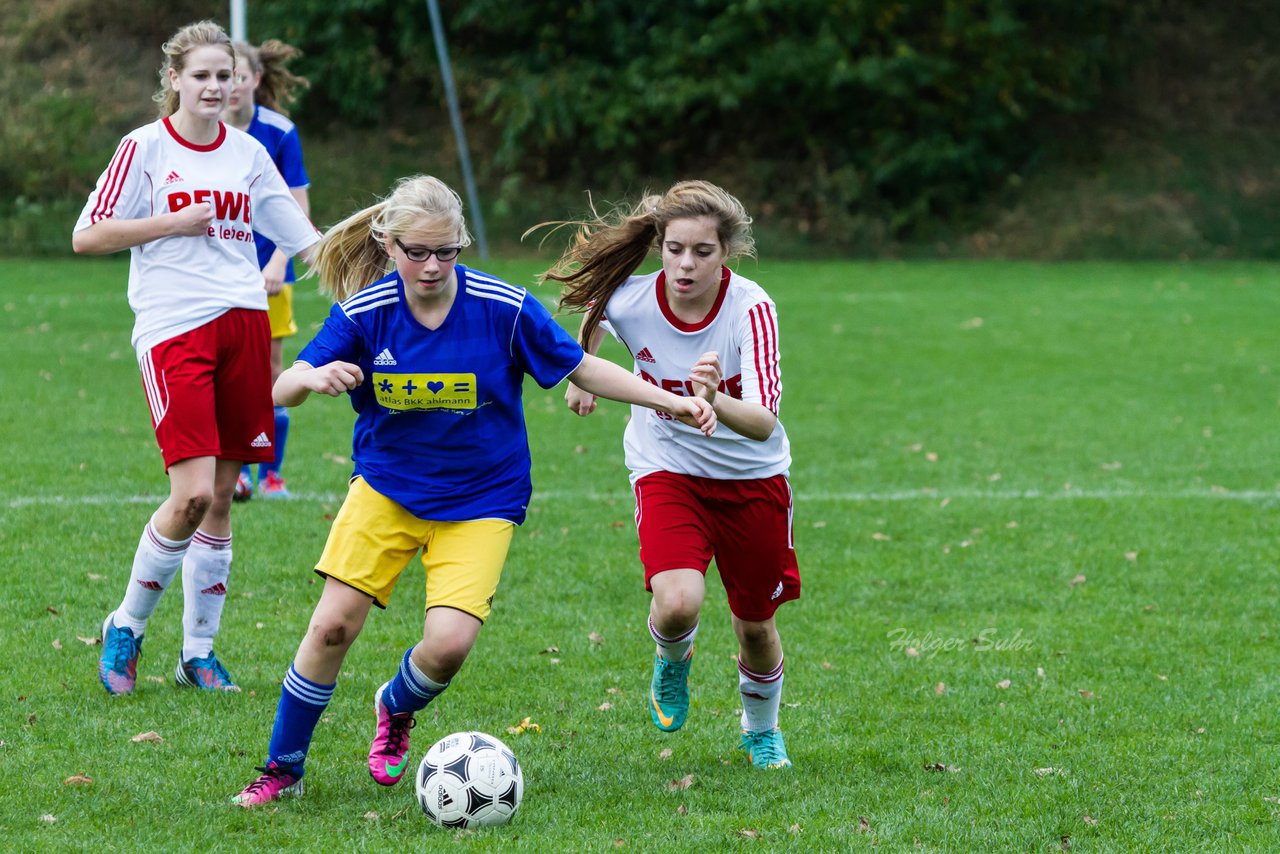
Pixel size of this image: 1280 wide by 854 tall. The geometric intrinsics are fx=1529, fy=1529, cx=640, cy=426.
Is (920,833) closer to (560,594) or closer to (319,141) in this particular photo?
(560,594)

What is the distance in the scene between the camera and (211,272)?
5438 millimetres

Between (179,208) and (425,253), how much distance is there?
161 centimetres

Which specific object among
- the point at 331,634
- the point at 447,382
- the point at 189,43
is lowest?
the point at 331,634

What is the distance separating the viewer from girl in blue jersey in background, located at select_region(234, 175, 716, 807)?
4270mm

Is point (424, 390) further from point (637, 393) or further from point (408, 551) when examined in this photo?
point (637, 393)

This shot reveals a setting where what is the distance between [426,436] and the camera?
4398mm

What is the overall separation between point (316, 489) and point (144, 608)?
11.9 ft

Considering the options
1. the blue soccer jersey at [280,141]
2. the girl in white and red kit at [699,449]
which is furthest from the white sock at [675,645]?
the blue soccer jersey at [280,141]

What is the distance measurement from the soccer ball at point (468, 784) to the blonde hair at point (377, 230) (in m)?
1.41

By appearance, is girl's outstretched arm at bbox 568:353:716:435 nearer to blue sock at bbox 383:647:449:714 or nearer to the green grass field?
blue sock at bbox 383:647:449:714

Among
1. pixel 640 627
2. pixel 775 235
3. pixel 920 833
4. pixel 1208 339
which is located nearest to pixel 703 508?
pixel 920 833

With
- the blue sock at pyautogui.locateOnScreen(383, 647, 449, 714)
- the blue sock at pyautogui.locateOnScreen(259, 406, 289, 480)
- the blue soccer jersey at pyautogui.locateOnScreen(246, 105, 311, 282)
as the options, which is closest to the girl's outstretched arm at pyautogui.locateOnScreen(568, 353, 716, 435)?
the blue sock at pyautogui.locateOnScreen(383, 647, 449, 714)

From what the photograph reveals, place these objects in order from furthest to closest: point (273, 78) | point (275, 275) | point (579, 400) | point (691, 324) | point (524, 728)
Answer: point (273, 78)
point (275, 275)
point (524, 728)
point (579, 400)
point (691, 324)

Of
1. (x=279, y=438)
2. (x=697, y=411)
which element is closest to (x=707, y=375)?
(x=697, y=411)
